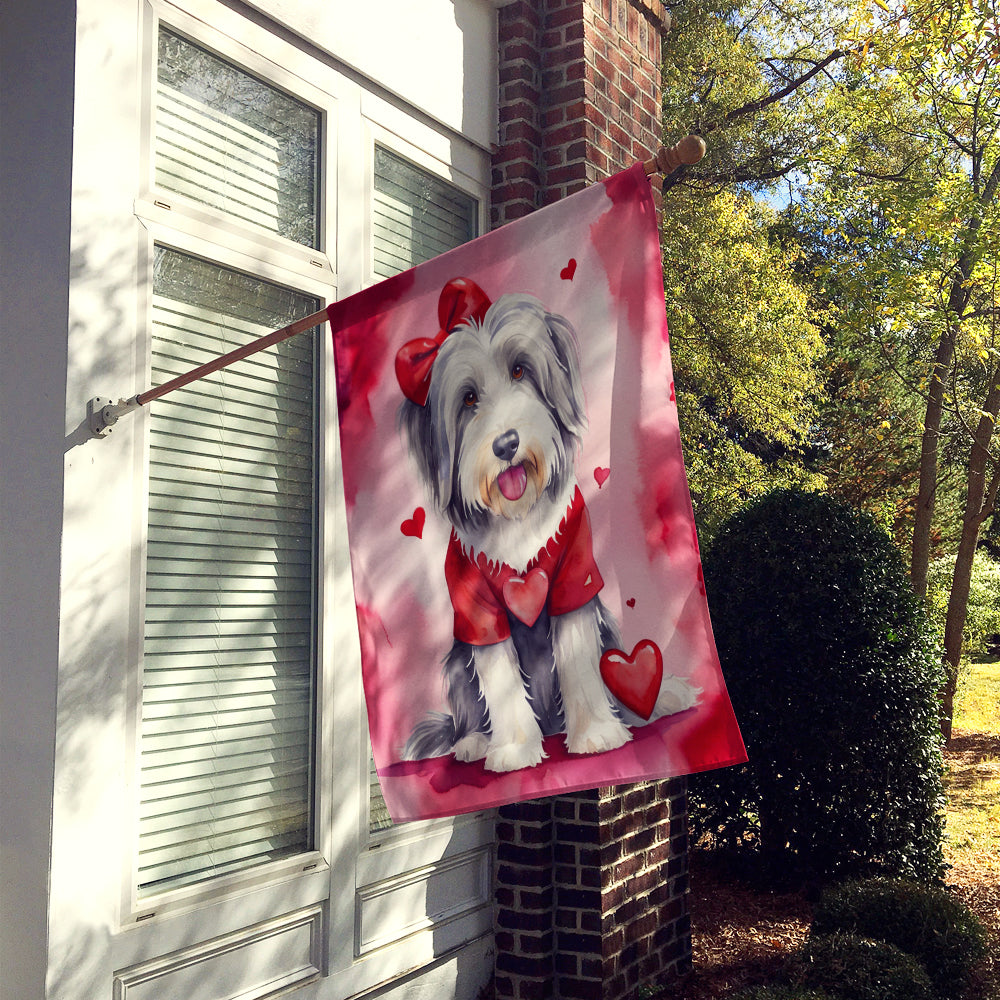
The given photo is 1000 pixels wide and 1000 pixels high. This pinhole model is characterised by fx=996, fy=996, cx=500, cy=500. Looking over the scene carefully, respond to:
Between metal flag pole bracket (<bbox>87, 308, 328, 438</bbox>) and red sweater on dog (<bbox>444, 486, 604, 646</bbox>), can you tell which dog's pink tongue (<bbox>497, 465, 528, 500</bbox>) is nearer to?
red sweater on dog (<bbox>444, 486, 604, 646</bbox>)

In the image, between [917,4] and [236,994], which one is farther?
[917,4]

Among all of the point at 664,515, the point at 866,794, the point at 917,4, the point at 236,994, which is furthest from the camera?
the point at 917,4

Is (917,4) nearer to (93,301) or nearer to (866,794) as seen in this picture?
(866,794)

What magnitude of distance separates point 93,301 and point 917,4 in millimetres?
7841

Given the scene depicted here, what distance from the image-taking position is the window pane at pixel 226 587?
3.04 metres

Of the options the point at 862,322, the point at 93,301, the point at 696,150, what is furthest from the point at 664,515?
the point at 862,322

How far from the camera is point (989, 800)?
923 cm

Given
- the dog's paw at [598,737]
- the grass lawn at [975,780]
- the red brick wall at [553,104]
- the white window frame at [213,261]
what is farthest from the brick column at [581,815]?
the grass lawn at [975,780]

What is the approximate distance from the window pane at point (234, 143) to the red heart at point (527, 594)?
5.72ft

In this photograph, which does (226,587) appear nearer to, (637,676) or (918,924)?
(637,676)

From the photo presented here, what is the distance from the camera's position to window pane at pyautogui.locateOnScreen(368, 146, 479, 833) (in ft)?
13.3

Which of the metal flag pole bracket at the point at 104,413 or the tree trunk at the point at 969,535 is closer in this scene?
the metal flag pole bracket at the point at 104,413

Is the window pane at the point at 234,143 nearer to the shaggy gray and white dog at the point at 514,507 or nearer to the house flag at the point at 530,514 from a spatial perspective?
the house flag at the point at 530,514

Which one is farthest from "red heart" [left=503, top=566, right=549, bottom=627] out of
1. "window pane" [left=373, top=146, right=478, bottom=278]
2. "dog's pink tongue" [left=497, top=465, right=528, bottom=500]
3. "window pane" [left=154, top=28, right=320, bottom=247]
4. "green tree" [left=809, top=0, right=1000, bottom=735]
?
"green tree" [left=809, top=0, right=1000, bottom=735]
